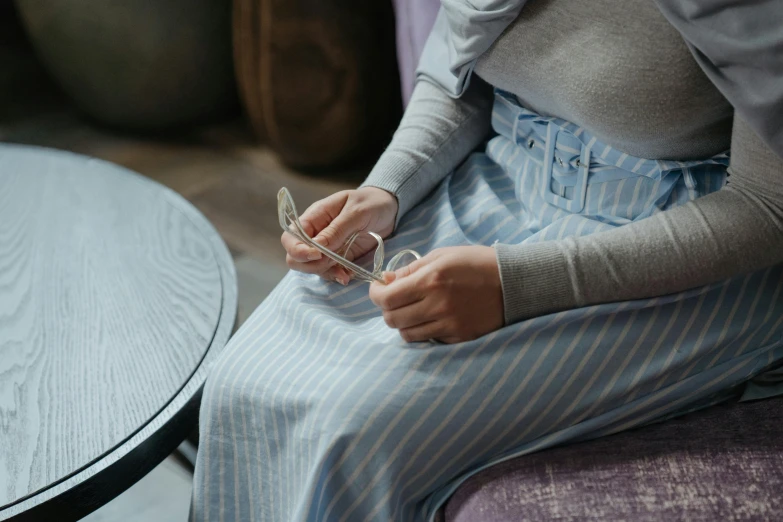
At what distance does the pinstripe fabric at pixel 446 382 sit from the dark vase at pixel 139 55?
1.18 m

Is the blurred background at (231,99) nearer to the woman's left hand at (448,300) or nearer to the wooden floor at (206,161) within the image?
the wooden floor at (206,161)

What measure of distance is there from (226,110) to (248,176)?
0.99ft

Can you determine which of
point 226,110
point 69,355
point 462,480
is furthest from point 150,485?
point 226,110

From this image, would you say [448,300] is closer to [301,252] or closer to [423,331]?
[423,331]

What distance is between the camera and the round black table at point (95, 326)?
28.3 inches

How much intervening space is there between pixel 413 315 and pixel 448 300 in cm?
3

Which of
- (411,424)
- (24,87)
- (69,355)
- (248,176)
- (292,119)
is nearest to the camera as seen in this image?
(411,424)

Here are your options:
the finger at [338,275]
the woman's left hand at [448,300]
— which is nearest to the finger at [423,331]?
the woman's left hand at [448,300]

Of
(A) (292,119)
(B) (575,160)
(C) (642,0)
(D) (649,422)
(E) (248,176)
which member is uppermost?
(C) (642,0)

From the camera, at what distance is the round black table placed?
72cm

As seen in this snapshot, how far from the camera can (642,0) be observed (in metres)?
0.72

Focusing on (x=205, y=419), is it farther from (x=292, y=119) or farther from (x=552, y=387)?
(x=292, y=119)

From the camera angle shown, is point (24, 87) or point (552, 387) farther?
point (24, 87)

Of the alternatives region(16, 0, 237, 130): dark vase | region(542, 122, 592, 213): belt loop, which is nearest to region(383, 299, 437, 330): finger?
region(542, 122, 592, 213): belt loop
